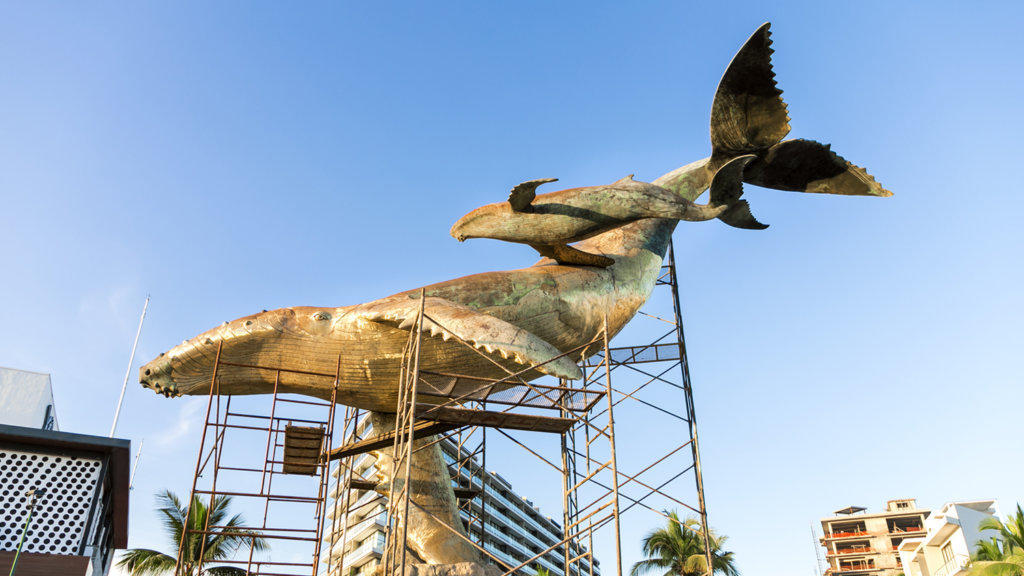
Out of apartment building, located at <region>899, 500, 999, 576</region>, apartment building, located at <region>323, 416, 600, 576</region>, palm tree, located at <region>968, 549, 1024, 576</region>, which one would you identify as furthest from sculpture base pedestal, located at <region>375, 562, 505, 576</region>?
apartment building, located at <region>323, 416, 600, 576</region>

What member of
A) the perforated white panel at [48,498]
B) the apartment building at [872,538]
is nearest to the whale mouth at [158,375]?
the perforated white panel at [48,498]

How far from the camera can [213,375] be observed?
36.6ft

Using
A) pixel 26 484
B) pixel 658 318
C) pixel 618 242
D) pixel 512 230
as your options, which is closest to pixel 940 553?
pixel 658 318

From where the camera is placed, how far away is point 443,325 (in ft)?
32.6

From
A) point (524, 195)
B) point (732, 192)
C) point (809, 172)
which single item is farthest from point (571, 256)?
point (809, 172)

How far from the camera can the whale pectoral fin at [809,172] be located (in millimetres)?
13031

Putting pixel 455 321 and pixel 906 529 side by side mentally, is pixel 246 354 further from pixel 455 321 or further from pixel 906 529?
pixel 906 529

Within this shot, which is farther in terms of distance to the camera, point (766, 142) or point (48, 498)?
point (48, 498)

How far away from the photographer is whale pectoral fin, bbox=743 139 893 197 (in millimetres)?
13031

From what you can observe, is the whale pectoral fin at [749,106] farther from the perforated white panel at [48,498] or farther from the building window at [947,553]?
the building window at [947,553]

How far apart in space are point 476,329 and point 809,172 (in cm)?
714

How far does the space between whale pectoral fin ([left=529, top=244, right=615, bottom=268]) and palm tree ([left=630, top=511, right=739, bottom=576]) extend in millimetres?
15385

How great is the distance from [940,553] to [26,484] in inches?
1532

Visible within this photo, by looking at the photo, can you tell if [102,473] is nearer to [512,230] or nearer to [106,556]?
[106,556]
